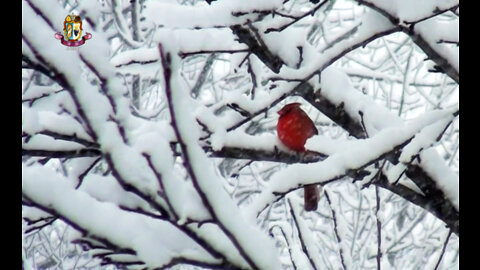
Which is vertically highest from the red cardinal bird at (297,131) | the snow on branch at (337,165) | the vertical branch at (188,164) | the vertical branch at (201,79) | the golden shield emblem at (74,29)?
the vertical branch at (201,79)

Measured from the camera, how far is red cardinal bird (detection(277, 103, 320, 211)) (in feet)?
8.63

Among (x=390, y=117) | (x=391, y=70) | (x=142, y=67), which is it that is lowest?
(x=390, y=117)

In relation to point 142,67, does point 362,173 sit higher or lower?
lower

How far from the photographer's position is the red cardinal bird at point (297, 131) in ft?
8.63

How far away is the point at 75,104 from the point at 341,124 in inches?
54.9

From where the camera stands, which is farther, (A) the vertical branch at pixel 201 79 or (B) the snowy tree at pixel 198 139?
(A) the vertical branch at pixel 201 79

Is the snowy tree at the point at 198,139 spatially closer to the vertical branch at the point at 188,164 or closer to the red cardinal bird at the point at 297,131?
the vertical branch at the point at 188,164

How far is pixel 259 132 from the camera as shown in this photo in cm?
669

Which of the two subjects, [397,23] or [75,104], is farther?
[397,23]

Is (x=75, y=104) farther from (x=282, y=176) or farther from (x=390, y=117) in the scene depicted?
(x=390, y=117)

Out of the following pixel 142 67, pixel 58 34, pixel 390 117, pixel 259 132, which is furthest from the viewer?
pixel 259 132

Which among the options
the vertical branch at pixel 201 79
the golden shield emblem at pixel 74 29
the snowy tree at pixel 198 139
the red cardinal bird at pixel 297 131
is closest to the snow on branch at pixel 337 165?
the snowy tree at pixel 198 139
